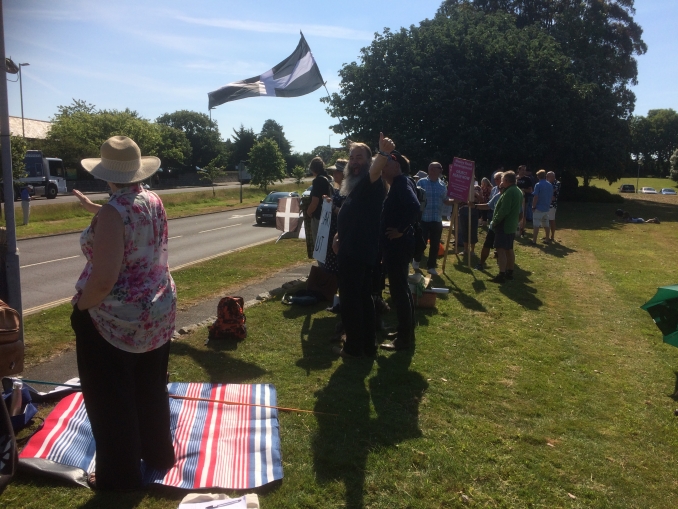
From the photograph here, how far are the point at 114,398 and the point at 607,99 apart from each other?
35.9 m

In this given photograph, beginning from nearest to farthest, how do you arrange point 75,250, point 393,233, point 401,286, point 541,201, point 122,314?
point 122,314 → point 393,233 → point 401,286 → point 541,201 → point 75,250

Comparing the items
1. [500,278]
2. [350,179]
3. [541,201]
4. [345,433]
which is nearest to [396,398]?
[345,433]

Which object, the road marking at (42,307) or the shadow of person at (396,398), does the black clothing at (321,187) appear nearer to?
the shadow of person at (396,398)

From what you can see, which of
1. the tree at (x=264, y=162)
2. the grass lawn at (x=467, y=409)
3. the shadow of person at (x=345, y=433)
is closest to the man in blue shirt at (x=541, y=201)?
the grass lawn at (x=467, y=409)

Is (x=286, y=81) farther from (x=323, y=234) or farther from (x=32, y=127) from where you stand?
(x=32, y=127)

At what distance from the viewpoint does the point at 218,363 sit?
5445mm

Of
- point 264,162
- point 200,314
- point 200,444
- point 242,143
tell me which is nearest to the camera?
point 200,444

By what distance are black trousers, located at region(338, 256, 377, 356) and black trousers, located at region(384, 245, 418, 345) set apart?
0.44m

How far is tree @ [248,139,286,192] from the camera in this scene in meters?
49.5

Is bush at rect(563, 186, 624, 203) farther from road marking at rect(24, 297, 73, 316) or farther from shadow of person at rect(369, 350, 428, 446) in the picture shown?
shadow of person at rect(369, 350, 428, 446)

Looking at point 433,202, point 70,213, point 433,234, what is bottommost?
point 70,213

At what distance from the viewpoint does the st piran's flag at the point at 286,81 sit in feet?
30.1

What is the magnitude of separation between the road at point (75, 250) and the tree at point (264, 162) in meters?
23.2

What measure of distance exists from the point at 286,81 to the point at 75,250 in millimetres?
9525
